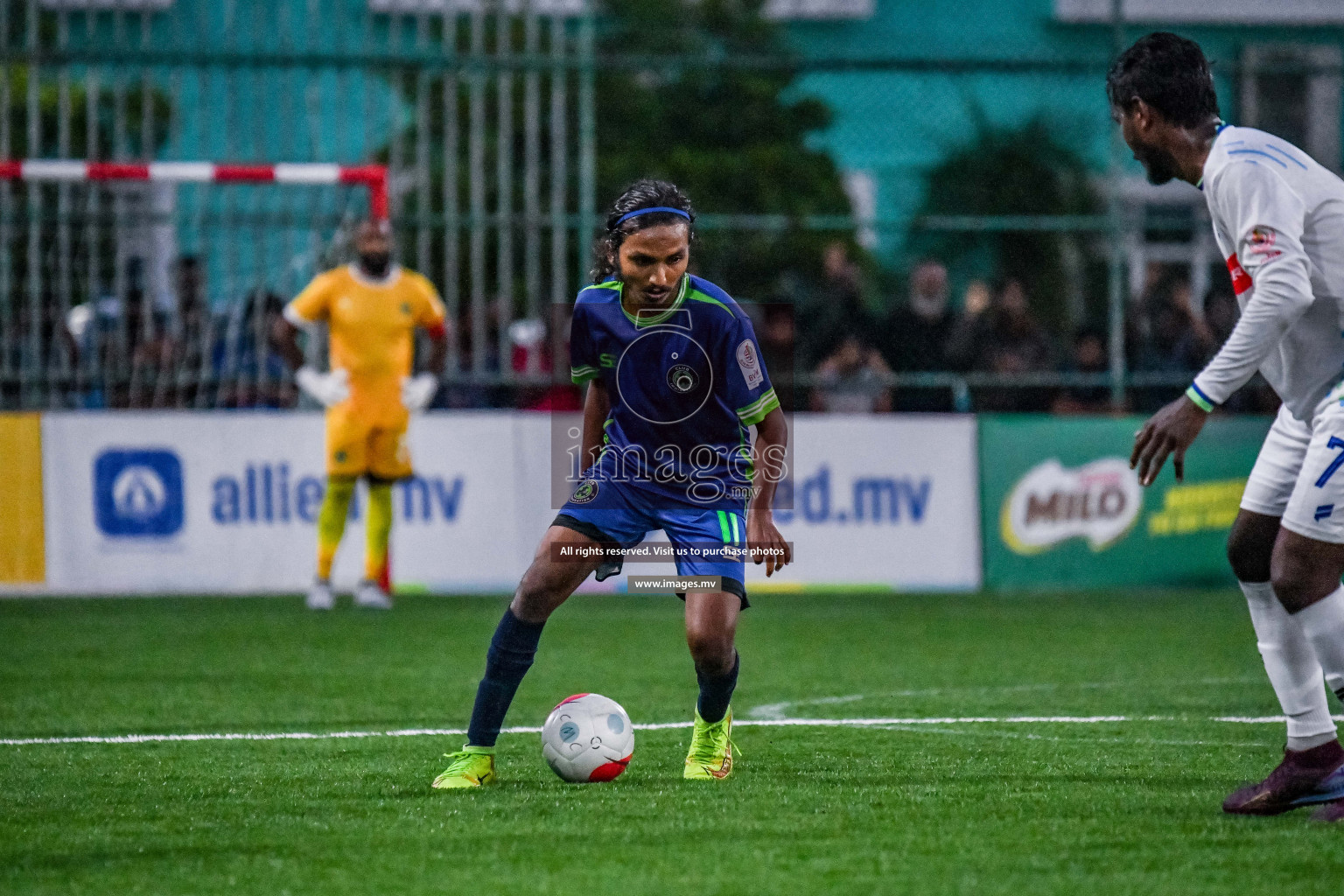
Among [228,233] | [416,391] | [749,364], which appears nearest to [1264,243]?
[749,364]

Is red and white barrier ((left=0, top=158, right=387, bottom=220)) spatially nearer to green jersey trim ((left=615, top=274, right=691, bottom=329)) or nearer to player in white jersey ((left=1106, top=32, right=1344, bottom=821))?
green jersey trim ((left=615, top=274, right=691, bottom=329))

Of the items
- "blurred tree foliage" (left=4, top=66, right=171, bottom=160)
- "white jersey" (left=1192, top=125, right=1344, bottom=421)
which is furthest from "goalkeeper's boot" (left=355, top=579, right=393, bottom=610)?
"white jersey" (left=1192, top=125, right=1344, bottom=421)

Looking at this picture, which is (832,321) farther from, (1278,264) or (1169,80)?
(1278,264)

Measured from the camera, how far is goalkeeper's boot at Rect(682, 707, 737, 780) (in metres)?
5.53

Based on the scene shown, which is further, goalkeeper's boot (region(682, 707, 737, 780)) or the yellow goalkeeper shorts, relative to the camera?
the yellow goalkeeper shorts

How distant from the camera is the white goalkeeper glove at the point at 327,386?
467 inches

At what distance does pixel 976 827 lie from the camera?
183 inches

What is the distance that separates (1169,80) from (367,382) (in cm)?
Answer: 796

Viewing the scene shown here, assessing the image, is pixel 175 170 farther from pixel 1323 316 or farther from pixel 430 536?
pixel 1323 316

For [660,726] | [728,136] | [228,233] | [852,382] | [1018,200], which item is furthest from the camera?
[728,136]

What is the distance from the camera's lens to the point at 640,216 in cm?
545

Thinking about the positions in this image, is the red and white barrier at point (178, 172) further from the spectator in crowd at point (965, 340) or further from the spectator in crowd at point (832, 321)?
the spectator in crowd at point (965, 340)

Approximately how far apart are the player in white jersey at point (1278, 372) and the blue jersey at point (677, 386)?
1.32 meters

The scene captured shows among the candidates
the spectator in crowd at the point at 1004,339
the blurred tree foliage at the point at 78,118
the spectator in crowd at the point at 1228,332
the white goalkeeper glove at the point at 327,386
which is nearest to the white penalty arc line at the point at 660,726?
the white goalkeeper glove at the point at 327,386
